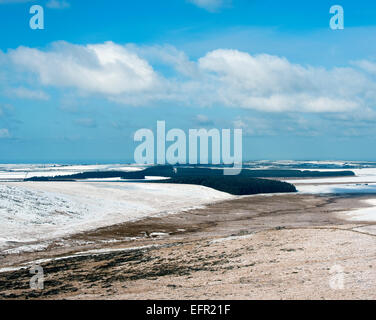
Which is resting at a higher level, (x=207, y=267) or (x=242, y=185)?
(x=207, y=267)

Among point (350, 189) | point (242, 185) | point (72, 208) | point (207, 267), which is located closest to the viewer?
point (207, 267)

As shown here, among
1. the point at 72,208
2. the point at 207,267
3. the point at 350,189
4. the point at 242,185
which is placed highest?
the point at 207,267

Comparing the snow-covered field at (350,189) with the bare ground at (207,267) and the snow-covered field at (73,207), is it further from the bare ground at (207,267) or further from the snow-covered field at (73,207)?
the snow-covered field at (73,207)

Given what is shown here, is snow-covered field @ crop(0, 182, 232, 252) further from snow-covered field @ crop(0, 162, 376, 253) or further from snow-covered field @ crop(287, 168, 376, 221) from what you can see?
snow-covered field @ crop(287, 168, 376, 221)

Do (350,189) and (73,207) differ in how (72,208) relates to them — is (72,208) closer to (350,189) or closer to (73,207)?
(73,207)

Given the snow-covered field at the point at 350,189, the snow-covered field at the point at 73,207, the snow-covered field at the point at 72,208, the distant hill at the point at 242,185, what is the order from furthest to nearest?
the distant hill at the point at 242,185
the snow-covered field at the point at 350,189
the snow-covered field at the point at 73,207
the snow-covered field at the point at 72,208

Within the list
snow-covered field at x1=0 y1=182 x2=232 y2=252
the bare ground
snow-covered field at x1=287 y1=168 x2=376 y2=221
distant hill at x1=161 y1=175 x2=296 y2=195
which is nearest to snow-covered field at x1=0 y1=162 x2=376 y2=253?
snow-covered field at x1=0 y1=182 x2=232 y2=252

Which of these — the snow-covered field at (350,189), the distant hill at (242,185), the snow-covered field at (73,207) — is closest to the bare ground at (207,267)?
the snow-covered field at (73,207)

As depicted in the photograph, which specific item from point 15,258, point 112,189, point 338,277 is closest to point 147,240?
point 15,258

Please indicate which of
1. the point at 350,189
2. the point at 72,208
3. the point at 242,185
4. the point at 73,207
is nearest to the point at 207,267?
the point at 72,208
